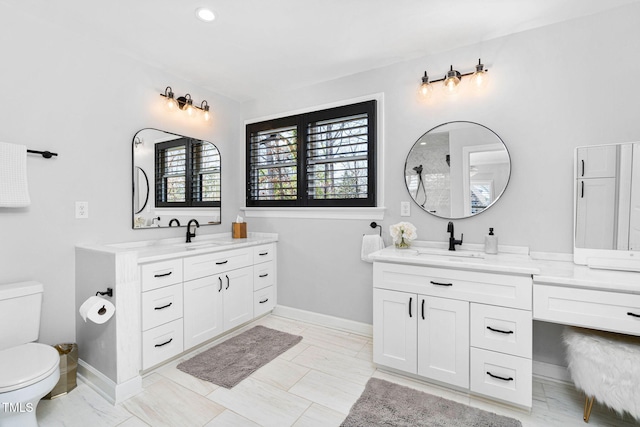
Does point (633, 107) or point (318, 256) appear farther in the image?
point (318, 256)

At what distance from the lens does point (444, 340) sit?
196 centimetres

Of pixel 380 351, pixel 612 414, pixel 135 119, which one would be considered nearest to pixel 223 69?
pixel 135 119

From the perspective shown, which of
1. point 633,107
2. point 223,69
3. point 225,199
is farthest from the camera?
point 225,199

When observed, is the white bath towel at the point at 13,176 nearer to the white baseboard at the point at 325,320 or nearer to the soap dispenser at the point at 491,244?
the white baseboard at the point at 325,320

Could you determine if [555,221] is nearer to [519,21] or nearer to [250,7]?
[519,21]

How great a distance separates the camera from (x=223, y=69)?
2.82 meters

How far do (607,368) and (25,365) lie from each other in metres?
2.96

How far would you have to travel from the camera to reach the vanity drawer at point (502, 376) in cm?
174

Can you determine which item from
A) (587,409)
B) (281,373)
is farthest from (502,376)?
(281,373)

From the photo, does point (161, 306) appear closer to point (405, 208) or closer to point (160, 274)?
point (160, 274)

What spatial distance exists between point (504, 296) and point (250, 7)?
2440 mm

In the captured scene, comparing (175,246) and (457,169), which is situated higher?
(457,169)

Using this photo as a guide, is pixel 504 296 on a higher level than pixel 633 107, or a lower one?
lower

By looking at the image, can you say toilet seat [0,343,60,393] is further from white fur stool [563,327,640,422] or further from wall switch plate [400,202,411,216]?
white fur stool [563,327,640,422]
